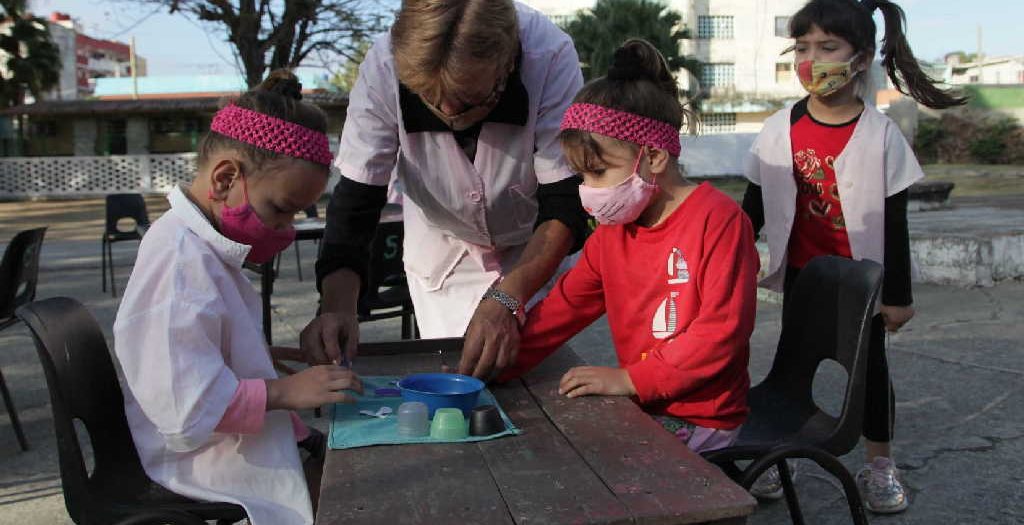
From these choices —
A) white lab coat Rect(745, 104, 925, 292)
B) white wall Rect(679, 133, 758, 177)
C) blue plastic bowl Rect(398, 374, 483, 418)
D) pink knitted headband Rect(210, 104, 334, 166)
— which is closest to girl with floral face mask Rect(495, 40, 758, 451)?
blue plastic bowl Rect(398, 374, 483, 418)

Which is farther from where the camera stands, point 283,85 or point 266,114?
point 283,85

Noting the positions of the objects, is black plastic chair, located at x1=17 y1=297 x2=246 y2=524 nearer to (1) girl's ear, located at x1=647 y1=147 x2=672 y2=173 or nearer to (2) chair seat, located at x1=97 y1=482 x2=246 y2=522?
(2) chair seat, located at x1=97 y1=482 x2=246 y2=522

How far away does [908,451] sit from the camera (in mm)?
3664

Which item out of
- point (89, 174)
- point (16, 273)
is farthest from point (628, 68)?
point (89, 174)

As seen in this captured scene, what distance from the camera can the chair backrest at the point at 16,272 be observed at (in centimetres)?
432

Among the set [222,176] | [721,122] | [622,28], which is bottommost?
[222,176]

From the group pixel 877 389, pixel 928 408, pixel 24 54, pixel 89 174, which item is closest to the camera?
pixel 877 389

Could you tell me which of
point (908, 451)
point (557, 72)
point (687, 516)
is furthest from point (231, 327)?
point (908, 451)

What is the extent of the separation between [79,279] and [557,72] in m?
7.96

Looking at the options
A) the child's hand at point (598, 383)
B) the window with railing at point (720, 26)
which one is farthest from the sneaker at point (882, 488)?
the window with railing at point (720, 26)

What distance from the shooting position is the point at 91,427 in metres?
1.94

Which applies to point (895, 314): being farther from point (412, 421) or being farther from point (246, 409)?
point (246, 409)

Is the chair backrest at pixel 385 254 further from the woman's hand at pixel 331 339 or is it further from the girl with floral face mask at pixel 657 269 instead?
the girl with floral face mask at pixel 657 269

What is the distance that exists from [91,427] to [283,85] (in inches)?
32.4
